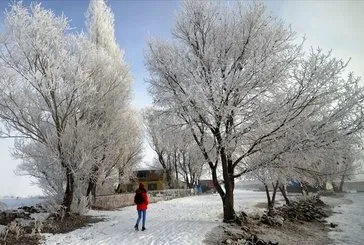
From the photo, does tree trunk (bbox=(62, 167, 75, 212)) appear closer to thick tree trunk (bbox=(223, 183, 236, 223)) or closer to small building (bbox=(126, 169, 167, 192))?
thick tree trunk (bbox=(223, 183, 236, 223))

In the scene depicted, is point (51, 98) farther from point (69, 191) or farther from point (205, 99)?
point (205, 99)

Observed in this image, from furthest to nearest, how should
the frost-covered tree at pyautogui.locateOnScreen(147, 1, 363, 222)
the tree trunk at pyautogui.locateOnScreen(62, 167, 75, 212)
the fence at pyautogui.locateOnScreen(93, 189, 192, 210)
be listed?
the fence at pyautogui.locateOnScreen(93, 189, 192, 210) → the tree trunk at pyautogui.locateOnScreen(62, 167, 75, 212) → the frost-covered tree at pyautogui.locateOnScreen(147, 1, 363, 222)

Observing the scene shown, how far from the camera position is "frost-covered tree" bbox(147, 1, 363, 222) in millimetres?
10094

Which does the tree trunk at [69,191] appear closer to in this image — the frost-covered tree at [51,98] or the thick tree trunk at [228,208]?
the frost-covered tree at [51,98]

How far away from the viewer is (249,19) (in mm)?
11820

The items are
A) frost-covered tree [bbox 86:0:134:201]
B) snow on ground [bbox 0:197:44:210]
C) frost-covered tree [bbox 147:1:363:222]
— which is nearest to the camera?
frost-covered tree [bbox 147:1:363:222]

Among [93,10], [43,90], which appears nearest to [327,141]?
[43,90]

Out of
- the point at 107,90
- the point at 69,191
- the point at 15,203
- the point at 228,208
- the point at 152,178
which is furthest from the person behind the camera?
the point at 152,178

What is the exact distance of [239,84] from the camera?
10750 mm

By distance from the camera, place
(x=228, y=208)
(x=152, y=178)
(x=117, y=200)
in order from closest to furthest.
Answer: (x=228, y=208), (x=117, y=200), (x=152, y=178)

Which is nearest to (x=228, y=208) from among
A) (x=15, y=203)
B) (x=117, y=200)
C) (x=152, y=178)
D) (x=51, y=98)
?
(x=51, y=98)

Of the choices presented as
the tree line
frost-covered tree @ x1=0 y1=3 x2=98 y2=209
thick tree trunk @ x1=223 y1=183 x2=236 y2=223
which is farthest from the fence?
thick tree trunk @ x1=223 y1=183 x2=236 y2=223

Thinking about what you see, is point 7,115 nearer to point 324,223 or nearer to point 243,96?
point 243,96

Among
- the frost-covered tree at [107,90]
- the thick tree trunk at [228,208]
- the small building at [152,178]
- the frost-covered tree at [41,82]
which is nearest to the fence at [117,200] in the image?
the frost-covered tree at [107,90]
